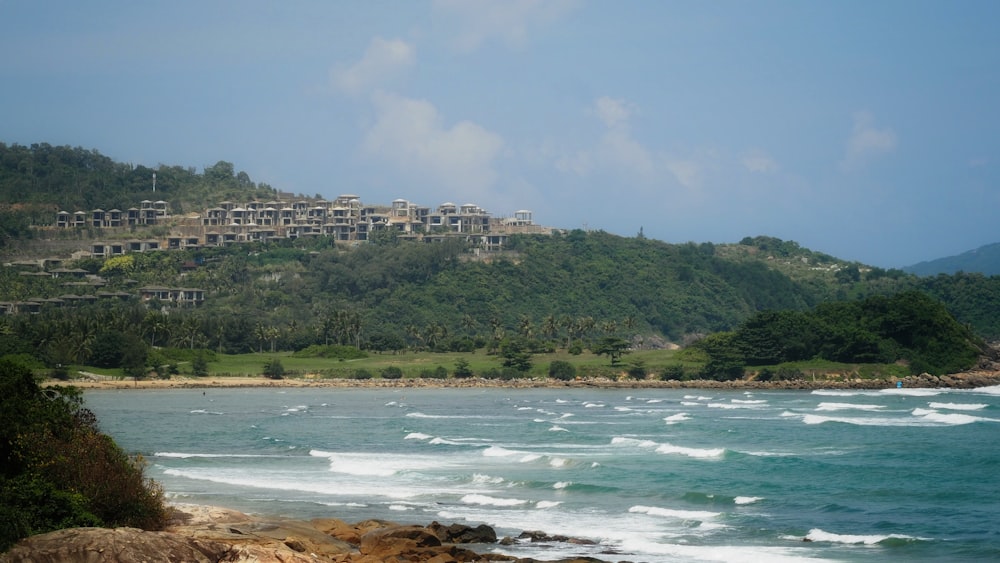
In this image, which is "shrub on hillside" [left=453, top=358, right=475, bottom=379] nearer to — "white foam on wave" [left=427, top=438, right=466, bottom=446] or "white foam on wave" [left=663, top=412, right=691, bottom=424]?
"white foam on wave" [left=663, top=412, right=691, bottom=424]

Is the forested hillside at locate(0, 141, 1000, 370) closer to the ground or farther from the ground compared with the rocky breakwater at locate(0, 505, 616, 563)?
farther from the ground

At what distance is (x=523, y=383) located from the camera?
96125 mm

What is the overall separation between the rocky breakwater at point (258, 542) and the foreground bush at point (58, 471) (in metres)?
0.99

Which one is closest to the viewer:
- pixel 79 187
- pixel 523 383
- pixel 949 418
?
pixel 949 418

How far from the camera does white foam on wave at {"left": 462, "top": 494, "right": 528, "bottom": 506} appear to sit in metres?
31.2

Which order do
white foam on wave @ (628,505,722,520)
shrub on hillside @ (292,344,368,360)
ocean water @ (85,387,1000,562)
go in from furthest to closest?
shrub on hillside @ (292,344,368,360), white foam on wave @ (628,505,722,520), ocean water @ (85,387,1000,562)

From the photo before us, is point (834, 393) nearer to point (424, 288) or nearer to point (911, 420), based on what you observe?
point (911, 420)

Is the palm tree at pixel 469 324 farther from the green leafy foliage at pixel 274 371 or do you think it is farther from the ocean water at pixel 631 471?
the ocean water at pixel 631 471

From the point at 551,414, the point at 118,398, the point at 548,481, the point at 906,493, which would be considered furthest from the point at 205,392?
the point at 906,493

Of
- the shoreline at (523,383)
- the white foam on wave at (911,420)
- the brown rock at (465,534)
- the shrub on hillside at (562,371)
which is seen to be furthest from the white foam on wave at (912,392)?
the brown rock at (465,534)

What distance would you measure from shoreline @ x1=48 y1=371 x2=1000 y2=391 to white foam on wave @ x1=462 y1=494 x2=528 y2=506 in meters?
59.0

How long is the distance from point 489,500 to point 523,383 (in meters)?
64.6

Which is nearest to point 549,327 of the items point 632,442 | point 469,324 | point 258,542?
point 469,324

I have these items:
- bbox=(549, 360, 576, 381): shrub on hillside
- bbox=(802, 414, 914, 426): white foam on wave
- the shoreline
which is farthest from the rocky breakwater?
bbox=(549, 360, 576, 381): shrub on hillside
